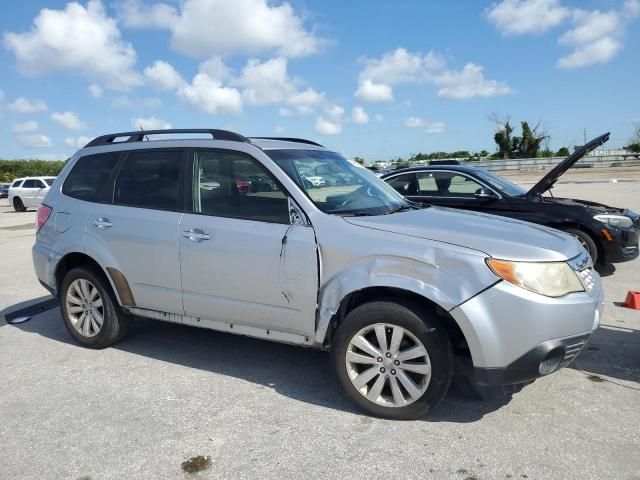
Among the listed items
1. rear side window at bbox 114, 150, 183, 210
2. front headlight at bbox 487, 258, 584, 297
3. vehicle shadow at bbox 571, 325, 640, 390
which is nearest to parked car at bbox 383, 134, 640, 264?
vehicle shadow at bbox 571, 325, 640, 390

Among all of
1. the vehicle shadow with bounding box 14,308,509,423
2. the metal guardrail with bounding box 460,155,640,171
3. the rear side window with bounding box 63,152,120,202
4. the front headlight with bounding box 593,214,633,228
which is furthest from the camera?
the metal guardrail with bounding box 460,155,640,171

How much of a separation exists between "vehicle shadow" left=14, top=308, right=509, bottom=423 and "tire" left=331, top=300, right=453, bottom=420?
0.19 meters

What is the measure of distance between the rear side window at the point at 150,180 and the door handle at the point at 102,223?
→ 0.61ft

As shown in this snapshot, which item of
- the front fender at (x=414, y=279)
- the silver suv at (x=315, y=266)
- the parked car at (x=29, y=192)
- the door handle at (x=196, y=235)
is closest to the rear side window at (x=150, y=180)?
the silver suv at (x=315, y=266)

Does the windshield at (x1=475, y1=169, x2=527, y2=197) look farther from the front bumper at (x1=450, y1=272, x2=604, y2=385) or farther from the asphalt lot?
the front bumper at (x1=450, y1=272, x2=604, y2=385)

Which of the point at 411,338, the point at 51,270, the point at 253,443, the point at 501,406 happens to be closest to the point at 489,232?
the point at 411,338

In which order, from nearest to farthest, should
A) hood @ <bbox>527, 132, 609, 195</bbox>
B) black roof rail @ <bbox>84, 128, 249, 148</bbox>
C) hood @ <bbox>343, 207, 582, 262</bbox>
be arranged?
hood @ <bbox>343, 207, 582, 262</bbox>, black roof rail @ <bbox>84, 128, 249, 148</bbox>, hood @ <bbox>527, 132, 609, 195</bbox>

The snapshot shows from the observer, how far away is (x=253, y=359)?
4.68m

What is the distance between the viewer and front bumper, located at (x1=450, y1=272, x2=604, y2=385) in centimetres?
318

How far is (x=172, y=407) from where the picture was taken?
12.5 ft

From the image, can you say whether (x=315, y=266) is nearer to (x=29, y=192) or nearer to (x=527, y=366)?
(x=527, y=366)

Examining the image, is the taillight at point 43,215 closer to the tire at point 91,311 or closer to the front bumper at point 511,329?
the tire at point 91,311

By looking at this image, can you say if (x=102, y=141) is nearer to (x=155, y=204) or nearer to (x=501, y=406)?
(x=155, y=204)

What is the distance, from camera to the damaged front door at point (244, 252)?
3799 mm
